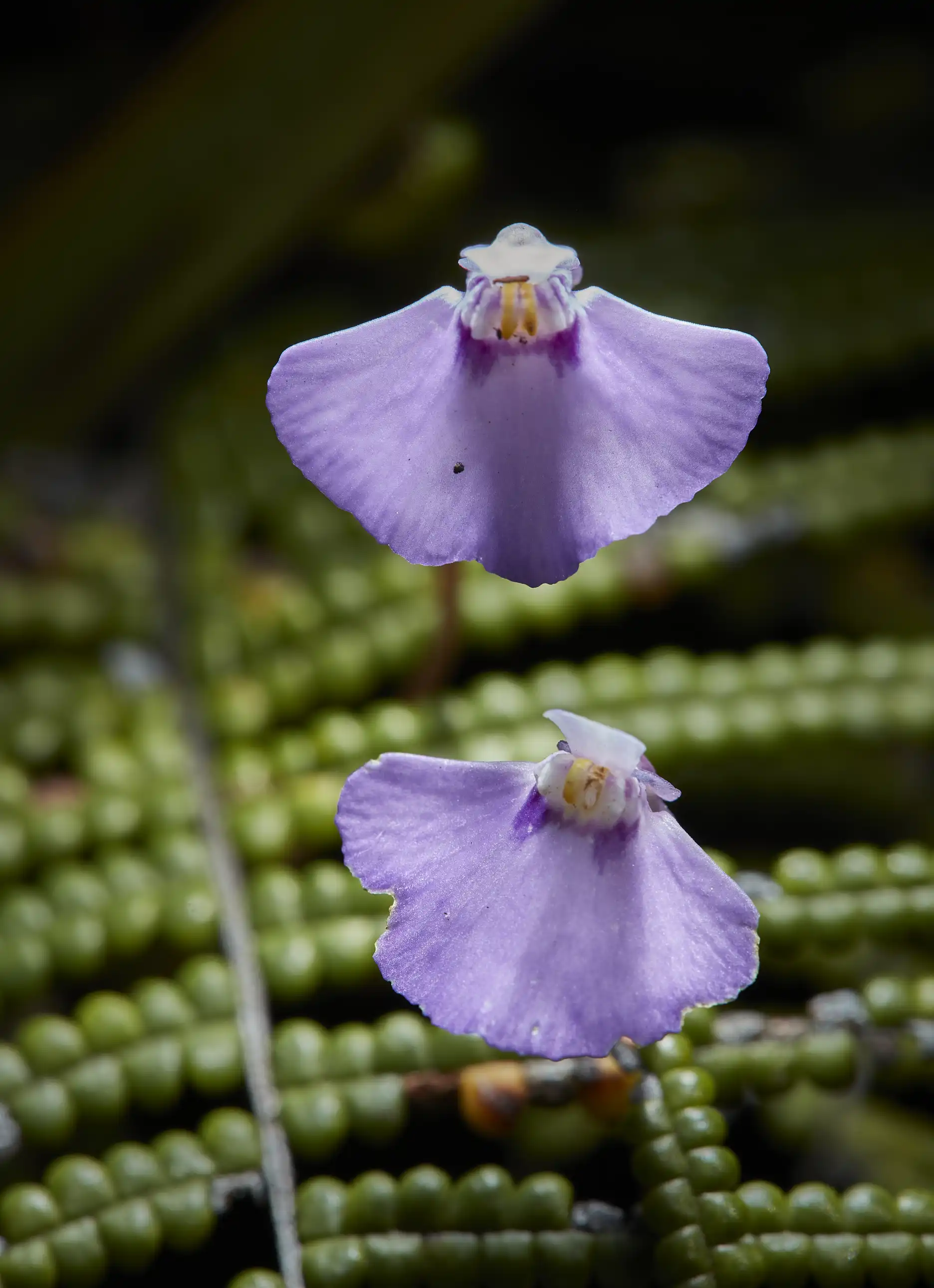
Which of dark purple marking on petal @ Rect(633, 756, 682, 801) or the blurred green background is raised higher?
the blurred green background

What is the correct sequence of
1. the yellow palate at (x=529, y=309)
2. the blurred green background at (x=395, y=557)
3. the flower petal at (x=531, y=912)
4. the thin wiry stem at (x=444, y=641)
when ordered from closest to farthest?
the flower petal at (x=531, y=912) → the yellow palate at (x=529, y=309) → the blurred green background at (x=395, y=557) → the thin wiry stem at (x=444, y=641)

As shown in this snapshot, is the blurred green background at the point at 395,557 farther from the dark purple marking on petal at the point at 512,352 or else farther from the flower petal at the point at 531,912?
the dark purple marking on petal at the point at 512,352

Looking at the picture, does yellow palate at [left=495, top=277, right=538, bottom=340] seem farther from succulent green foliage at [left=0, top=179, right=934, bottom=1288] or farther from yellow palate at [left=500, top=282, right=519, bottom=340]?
succulent green foliage at [left=0, top=179, right=934, bottom=1288]

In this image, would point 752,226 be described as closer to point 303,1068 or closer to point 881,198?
point 881,198

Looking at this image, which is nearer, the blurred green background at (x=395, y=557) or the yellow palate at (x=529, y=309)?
the yellow palate at (x=529, y=309)

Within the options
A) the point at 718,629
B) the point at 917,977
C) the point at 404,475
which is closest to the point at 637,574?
the point at 718,629

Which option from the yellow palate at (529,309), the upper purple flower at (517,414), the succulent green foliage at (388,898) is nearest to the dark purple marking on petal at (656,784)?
the upper purple flower at (517,414)


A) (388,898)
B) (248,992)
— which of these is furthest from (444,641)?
(248,992)

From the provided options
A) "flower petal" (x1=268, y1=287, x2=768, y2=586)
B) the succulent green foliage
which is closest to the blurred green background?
the succulent green foliage

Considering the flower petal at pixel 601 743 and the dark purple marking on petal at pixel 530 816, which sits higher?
the flower petal at pixel 601 743
